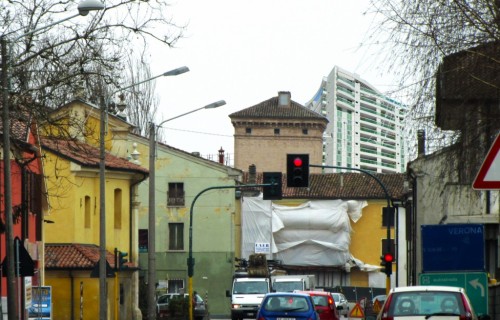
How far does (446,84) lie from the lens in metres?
17.6

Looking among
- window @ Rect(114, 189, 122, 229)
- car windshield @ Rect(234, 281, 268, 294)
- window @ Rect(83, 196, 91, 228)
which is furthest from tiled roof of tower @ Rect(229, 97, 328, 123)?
car windshield @ Rect(234, 281, 268, 294)

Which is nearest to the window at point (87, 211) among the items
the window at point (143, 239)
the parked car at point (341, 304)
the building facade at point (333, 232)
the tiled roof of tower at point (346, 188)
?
the parked car at point (341, 304)

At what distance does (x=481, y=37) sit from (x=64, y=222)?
131 ft

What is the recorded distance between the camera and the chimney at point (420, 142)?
18719 mm

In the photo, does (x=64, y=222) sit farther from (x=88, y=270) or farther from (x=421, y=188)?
(x=421, y=188)

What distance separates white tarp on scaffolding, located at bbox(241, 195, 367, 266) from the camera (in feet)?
312

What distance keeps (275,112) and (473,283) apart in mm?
102355

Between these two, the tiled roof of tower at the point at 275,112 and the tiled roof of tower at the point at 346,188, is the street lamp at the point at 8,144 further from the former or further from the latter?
the tiled roof of tower at the point at 275,112

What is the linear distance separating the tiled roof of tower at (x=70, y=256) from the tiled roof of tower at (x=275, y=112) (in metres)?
73.4

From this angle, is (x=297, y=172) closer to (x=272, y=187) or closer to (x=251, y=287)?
(x=272, y=187)

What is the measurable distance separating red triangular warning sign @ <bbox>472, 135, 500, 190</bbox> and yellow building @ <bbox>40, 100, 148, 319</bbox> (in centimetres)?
3678

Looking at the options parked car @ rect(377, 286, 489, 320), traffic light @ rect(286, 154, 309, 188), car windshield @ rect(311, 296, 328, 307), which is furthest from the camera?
car windshield @ rect(311, 296, 328, 307)

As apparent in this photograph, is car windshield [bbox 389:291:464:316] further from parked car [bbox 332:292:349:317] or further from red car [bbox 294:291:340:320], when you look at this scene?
parked car [bbox 332:292:349:317]

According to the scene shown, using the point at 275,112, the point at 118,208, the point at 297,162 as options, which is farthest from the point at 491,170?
the point at 275,112
